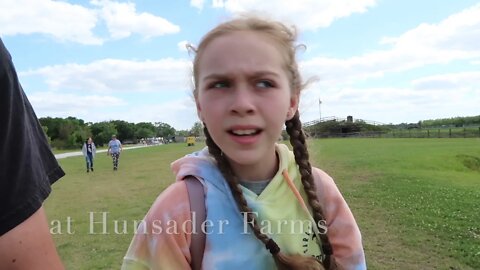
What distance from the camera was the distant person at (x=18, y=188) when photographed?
3.78ft

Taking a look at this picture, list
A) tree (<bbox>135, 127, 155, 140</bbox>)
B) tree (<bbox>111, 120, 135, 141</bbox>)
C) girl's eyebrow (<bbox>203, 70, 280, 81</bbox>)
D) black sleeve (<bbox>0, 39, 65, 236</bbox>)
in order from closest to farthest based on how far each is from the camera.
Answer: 1. black sleeve (<bbox>0, 39, 65, 236</bbox>)
2. girl's eyebrow (<bbox>203, 70, 280, 81</bbox>)
3. tree (<bbox>111, 120, 135, 141</bbox>)
4. tree (<bbox>135, 127, 155, 140</bbox>)

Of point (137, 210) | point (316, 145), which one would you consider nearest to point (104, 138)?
point (137, 210)

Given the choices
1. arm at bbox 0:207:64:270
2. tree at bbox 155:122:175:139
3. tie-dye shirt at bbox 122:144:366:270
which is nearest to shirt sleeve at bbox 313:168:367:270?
tie-dye shirt at bbox 122:144:366:270

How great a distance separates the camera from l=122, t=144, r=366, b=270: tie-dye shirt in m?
1.76

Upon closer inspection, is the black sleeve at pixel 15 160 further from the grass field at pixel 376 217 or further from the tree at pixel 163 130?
the tree at pixel 163 130

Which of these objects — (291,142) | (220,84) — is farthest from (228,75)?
(291,142)

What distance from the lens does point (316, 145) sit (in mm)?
2533

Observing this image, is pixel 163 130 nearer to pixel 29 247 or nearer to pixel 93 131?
pixel 93 131

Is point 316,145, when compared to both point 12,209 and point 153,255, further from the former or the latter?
point 12,209

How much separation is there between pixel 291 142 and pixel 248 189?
1.23 feet

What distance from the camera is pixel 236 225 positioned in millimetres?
1867

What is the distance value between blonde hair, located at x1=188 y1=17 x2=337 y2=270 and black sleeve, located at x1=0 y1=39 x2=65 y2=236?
2.90 ft

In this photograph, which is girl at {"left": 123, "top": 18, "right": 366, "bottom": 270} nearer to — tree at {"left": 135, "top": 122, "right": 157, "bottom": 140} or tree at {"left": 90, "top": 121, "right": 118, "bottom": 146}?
tree at {"left": 90, "top": 121, "right": 118, "bottom": 146}

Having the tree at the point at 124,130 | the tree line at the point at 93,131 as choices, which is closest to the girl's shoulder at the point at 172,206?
the tree line at the point at 93,131
